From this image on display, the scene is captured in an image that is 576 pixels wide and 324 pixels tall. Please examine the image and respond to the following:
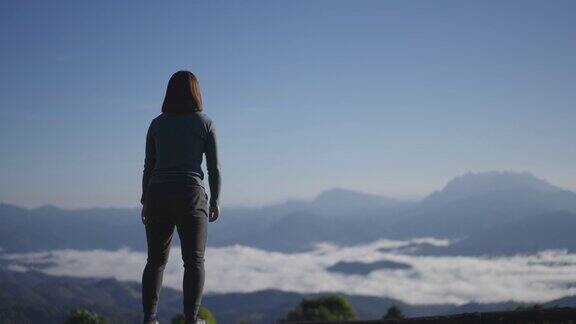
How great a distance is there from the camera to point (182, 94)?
687 cm

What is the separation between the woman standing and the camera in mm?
6457

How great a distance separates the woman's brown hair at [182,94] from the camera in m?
6.86

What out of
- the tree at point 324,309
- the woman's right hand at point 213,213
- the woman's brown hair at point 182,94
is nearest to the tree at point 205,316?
the woman's right hand at point 213,213

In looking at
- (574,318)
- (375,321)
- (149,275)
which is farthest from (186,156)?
(574,318)

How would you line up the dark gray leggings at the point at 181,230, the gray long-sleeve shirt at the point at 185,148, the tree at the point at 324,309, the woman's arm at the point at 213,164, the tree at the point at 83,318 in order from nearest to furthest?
the dark gray leggings at the point at 181,230 → the gray long-sleeve shirt at the point at 185,148 → the woman's arm at the point at 213,164 → the tree at the point at 83,318 → the tree at the point at 324,309

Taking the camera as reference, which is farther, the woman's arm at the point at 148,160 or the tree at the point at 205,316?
the tree at the point at 205,316

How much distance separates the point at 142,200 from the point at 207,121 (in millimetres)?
1339

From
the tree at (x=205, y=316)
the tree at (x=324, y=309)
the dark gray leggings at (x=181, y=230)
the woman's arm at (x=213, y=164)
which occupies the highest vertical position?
the woman's arm at (x=213, y=164)

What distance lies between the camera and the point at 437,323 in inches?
288

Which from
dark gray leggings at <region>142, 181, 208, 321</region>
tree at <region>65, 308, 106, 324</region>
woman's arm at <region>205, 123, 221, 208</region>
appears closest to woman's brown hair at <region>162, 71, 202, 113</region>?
woman's arm at <region>205, 123, 221, 208</region>

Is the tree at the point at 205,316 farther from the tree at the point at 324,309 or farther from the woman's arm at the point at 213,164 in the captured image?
the tree at the point at 324,309

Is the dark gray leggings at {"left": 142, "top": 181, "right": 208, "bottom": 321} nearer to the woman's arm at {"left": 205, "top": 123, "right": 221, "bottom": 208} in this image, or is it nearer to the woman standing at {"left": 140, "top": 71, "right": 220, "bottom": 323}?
the woman standing at {"left": 140, "top": 71, "right": 220, "bottom": 323}

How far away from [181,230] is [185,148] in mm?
1010

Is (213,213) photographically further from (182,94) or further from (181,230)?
(182,94)
